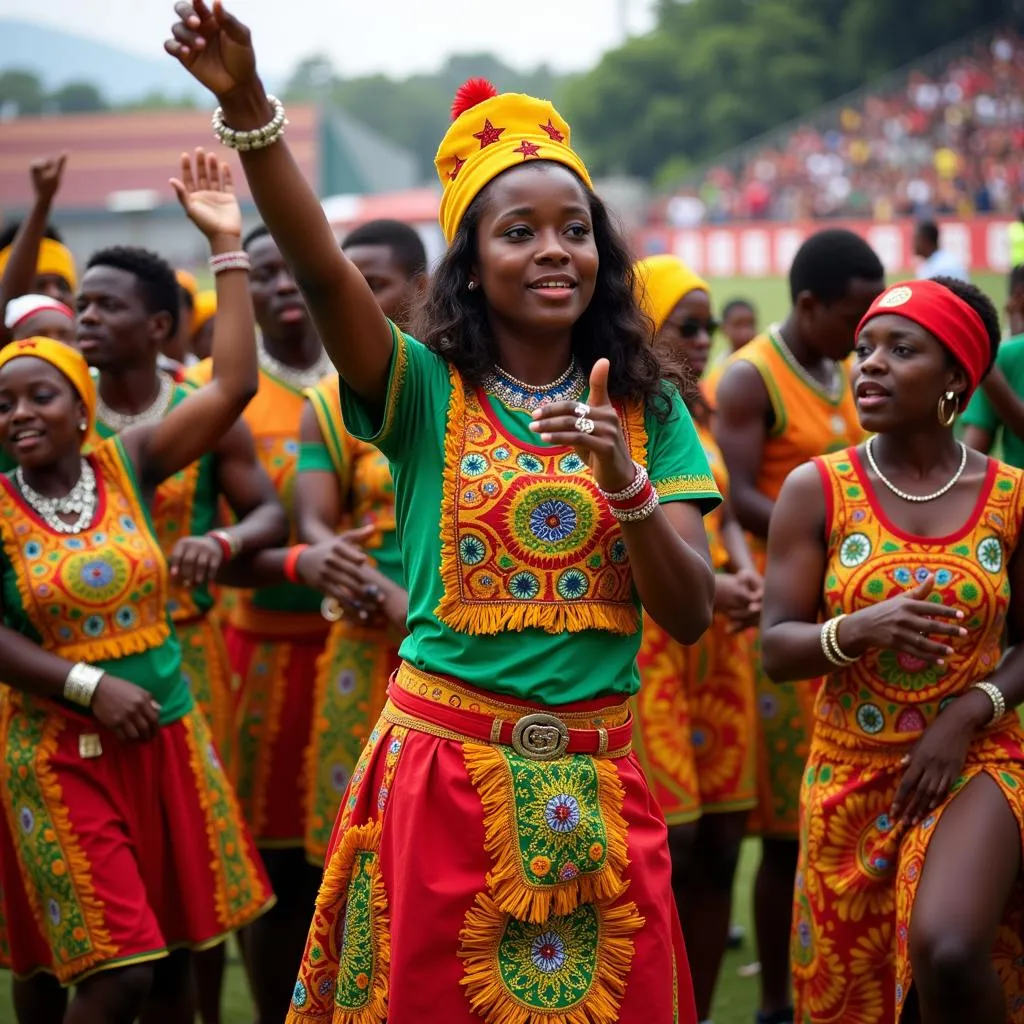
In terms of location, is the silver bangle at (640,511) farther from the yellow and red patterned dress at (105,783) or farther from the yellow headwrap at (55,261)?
the yellow headwrap at (55,261)

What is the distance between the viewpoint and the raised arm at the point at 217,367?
4574 mm

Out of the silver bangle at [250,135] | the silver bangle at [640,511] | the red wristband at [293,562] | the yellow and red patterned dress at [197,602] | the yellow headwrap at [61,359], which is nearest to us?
the silver bangle at [250,135]

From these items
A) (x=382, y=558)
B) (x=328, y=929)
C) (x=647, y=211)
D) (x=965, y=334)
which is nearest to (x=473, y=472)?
(x=328, y=929)

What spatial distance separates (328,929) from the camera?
11.0 feet

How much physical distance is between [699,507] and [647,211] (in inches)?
1780

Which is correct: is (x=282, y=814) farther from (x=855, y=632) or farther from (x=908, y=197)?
(x=908, y=197)

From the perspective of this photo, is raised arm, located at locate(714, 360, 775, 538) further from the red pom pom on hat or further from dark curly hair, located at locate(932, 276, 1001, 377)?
the red pom pom on hat

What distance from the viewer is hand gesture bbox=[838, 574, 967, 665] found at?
12.7ft

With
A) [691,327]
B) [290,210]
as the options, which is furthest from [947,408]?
[290,210]

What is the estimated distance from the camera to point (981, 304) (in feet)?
14.3

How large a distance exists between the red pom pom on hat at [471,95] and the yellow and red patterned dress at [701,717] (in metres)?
2.17

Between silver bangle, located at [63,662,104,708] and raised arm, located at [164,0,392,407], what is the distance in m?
1.56

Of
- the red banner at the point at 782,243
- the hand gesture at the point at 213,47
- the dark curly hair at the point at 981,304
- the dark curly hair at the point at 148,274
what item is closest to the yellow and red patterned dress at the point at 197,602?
the dark curly hair at the point at 148,274

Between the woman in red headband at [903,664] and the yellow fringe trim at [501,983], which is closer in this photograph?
the yellow fringe trim at [501,983]
